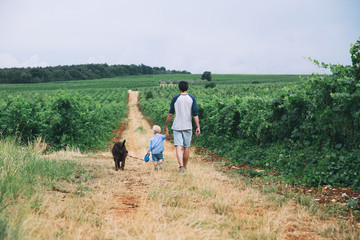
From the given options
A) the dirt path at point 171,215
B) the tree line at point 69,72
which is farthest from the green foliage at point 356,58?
the tree line at point 69,72

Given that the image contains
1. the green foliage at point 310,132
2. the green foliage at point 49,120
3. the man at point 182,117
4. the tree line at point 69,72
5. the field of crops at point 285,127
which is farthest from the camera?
the tree line at point 69,72

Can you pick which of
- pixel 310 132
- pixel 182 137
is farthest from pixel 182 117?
pixel 310 132

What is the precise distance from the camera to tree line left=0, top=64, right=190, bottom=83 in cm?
9369

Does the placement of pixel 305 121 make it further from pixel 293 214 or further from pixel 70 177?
pixel 70 177

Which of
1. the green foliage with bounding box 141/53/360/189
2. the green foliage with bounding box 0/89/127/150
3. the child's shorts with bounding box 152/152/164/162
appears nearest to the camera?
the green foliage with bounding box 141/53/360/189

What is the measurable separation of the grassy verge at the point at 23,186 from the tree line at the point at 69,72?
103 meters

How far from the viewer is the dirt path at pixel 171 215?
9.53 feet

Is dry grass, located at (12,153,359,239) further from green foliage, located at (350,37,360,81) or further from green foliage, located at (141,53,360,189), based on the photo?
green foliage, located at (350,37,360,81)

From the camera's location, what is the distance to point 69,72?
365 feet

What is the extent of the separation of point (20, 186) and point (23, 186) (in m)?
0.05

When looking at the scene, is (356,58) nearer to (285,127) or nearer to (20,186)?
(285,127)

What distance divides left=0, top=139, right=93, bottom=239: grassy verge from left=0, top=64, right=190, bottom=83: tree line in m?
103

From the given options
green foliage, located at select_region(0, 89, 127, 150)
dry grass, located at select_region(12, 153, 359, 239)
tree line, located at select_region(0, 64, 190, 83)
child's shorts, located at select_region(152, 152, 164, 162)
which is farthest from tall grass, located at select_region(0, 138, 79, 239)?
tree line, located at select_region(0, 64, 190, 83)

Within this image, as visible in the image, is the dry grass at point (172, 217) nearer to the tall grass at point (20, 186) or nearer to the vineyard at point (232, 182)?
the vineyard at point (232, 182)
